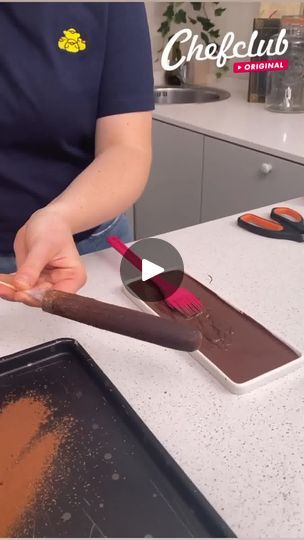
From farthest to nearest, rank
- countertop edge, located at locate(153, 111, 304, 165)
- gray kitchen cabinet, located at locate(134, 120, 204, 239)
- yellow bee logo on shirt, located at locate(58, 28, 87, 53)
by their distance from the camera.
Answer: gray kitchen cabinet, located at locate(134, 120, 204, 239)
countertop edge, located at locate(153, 111, 304, 165)
yellow bee logo on shirt, located at locate(58, 28, 87, 53)

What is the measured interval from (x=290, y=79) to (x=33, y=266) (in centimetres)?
117

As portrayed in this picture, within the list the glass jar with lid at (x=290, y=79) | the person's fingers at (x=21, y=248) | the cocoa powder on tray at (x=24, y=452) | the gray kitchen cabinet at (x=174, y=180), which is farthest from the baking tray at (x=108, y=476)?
the glass jar with lid at (x=290, y=79)

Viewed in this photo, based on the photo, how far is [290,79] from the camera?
1.38 meters

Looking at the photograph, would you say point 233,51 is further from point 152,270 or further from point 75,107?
point 152,270

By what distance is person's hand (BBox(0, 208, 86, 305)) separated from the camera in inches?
18.0

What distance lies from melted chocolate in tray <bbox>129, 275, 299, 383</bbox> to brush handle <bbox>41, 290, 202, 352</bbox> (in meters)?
0.09

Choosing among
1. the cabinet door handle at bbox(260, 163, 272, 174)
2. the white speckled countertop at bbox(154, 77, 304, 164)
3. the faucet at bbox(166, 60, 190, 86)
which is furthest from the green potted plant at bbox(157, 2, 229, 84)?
the cabinet door handle at bbox(260, 163, 272, 174)

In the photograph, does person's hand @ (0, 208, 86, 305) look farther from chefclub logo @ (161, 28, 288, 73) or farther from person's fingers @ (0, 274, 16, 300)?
chefclub logo @ (161, 28, 288, 73)

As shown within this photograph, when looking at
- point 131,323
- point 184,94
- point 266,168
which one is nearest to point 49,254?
point 131,323

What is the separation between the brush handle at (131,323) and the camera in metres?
0.36

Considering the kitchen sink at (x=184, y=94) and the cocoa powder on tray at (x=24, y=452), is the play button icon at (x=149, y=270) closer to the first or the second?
the cocoa powder on tray at (x=24, y=452)

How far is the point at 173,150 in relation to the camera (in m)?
1.36

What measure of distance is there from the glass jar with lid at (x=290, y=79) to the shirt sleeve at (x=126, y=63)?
799 millimetres

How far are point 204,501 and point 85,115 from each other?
0.51m
